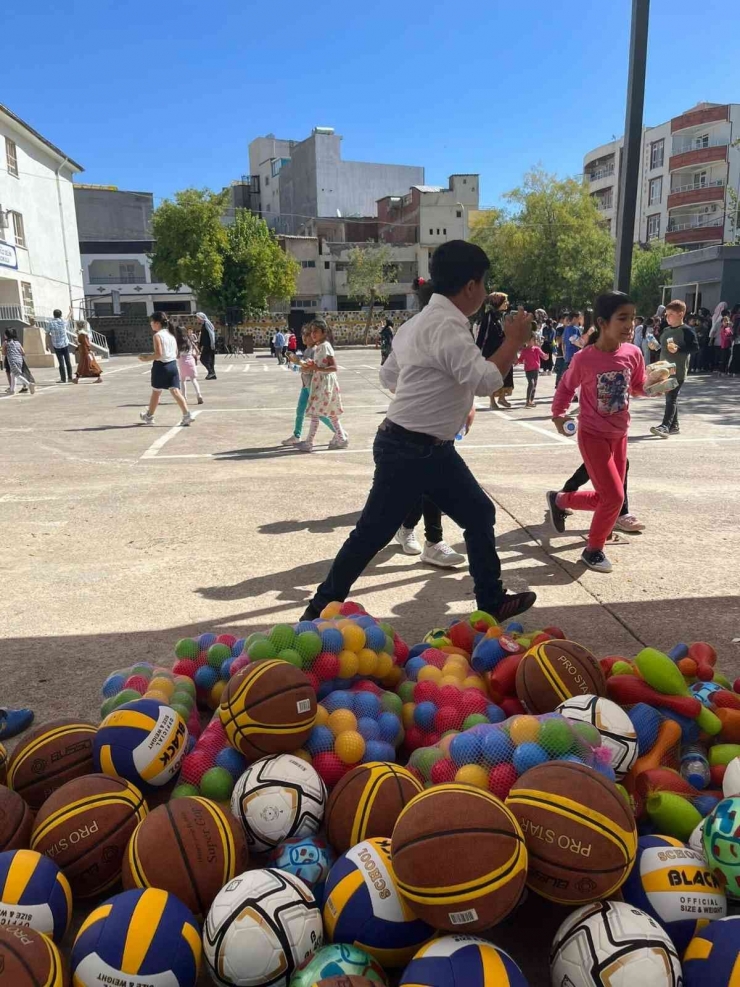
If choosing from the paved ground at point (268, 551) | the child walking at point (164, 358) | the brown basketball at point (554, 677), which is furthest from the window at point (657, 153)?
the brown basketball at point (554, 677)

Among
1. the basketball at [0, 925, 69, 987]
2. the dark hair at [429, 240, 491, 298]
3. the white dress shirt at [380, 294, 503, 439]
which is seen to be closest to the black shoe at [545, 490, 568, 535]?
the white dress shirt at [380, 294, 503, 439]

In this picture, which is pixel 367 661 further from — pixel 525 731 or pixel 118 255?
pixel 118 255

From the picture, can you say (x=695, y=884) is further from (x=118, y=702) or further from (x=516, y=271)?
(x=516, y=271)

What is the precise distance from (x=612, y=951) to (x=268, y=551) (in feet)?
14.7

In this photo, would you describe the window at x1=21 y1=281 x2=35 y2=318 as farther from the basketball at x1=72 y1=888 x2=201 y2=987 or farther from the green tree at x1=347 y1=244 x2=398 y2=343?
the basketball at x1=72 y1=888 x2=201 y2=987

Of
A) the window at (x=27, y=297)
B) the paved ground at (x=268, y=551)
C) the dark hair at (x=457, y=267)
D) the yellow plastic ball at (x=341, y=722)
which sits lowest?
the paved ground at (x=268, y=551)

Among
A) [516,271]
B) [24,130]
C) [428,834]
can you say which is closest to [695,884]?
[428,834]

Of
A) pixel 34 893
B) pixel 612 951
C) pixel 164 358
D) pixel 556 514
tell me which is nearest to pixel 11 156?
pixel 164 358

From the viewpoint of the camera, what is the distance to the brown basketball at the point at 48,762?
2.78 meters

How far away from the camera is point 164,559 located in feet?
19.7

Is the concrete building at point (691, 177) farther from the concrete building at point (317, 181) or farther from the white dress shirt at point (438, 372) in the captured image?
the white dress shirt at point (438, 372)

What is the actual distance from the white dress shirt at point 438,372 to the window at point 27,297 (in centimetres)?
3941

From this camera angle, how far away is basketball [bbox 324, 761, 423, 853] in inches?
96.3

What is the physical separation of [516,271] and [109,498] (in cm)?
5416
